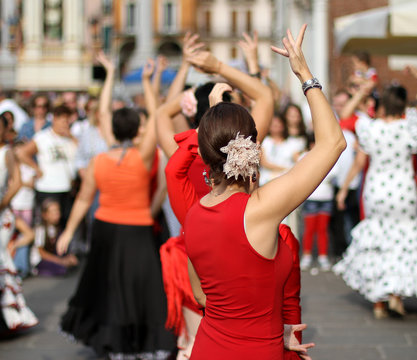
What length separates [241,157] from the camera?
2.47m

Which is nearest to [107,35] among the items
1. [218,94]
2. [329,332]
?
[329,332]

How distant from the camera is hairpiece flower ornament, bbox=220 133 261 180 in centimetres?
247

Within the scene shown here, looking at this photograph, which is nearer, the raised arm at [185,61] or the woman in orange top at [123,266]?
the raised arm at [185,61]

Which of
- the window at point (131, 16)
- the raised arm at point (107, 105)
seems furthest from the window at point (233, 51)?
the raised arm at point (107, 105)

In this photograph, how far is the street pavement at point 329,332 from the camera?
17.9 feet

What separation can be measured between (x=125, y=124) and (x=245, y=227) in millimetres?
2894

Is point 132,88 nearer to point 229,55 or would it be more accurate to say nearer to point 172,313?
point 172,313

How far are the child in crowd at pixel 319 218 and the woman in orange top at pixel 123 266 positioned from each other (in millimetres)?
3795

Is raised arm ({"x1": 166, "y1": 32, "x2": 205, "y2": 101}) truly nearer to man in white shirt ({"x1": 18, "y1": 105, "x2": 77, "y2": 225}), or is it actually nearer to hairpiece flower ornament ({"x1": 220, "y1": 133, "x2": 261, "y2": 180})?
hairpiece flower ornament ({"x1": 220, "y1": 133, "x2": 261, "y2": 180})

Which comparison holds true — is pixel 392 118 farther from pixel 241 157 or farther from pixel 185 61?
pixel 241 157

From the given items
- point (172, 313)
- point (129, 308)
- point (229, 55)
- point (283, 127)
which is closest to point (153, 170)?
point (129, 308)

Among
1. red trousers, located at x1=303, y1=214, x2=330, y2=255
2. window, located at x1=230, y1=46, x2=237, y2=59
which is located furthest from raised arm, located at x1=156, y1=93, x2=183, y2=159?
window, located at x1=230, y1=46, x2=237, y2=59

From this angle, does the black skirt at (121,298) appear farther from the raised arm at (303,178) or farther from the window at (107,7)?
the window at (107,7)

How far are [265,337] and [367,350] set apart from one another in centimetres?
319
